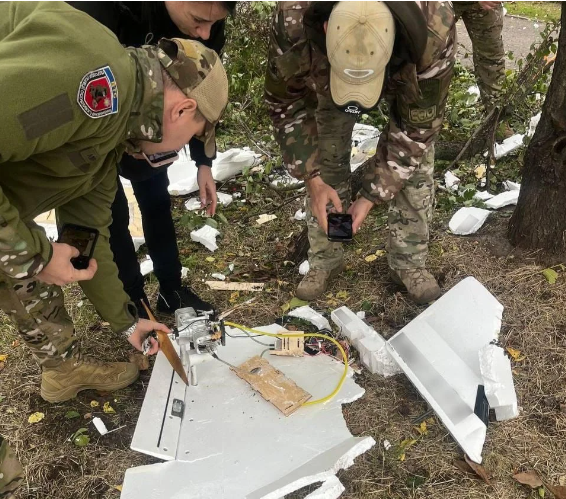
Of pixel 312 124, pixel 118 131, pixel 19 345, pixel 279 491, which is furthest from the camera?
pixel 19 345

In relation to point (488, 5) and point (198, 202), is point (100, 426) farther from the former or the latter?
point (488, 5)

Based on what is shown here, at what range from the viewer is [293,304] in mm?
3156

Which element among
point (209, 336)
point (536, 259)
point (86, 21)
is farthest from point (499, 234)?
point (86, 21)

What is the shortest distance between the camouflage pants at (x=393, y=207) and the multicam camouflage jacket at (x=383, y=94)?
0.26 ft

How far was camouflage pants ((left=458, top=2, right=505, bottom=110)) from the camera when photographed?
4.07 metres

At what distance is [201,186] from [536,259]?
193 centimetres

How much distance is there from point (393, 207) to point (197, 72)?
4.96ft

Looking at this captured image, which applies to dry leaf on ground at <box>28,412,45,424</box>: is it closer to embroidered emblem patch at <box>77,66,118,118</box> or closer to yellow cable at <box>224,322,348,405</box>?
yellow cable at <box>224,322,348,405</box>

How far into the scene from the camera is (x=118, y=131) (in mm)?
1786

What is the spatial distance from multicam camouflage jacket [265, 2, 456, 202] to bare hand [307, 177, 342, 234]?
8cm

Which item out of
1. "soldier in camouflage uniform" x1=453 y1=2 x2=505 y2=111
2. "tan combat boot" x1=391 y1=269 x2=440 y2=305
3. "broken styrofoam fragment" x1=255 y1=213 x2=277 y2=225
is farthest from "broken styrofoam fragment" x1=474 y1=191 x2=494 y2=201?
"broken styrofoam fragment" x1=255 y1=213 x2=277 y2=225

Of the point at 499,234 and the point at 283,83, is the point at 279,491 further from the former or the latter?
the point at 499,234

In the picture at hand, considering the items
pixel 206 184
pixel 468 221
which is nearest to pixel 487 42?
pixel 468 221

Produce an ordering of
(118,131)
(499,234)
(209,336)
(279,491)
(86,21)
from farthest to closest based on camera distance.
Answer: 1. (499,234)
2. (209,336)
3. (279,491)
4. (118,131)
5. (86,21)
